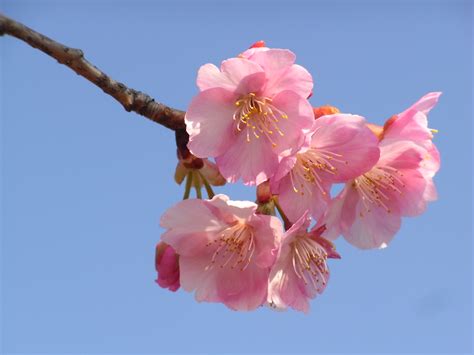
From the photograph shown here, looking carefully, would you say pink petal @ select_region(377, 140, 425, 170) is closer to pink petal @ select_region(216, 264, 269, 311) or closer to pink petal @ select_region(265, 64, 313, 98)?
pink petal @ select_region(265, 64, 313, 98)

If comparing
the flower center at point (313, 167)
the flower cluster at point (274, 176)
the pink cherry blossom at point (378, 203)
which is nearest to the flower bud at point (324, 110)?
the flower cluster at point (274, 176)

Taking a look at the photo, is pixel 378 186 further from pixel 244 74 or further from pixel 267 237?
pixel 244 74

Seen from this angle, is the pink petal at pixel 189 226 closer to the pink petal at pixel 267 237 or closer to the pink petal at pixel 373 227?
the pink petal at pixel 267 237

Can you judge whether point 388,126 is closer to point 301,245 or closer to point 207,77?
point 301,245

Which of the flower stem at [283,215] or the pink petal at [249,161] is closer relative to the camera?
the pink petal at [249,161]

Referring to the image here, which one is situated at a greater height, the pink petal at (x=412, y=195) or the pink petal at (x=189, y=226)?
the pink petal at (x=412, y=195)

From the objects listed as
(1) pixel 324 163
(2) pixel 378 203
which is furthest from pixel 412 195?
(1) pixel 324 163
